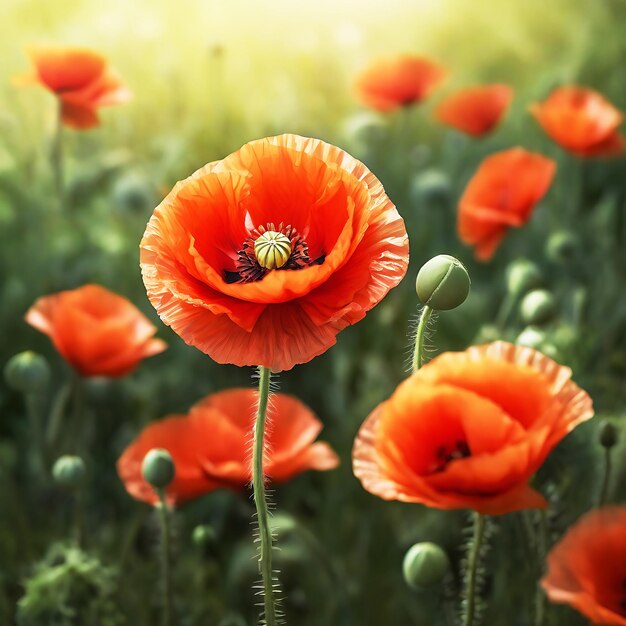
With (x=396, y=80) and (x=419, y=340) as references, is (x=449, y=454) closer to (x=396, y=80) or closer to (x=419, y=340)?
(x=419, y=340)

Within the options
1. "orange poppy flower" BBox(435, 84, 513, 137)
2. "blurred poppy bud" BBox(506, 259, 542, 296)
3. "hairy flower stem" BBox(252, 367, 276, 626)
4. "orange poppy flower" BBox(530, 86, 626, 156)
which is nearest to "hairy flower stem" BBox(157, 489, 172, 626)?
"hairy flower stem" BBox(252, 367, 276, 626)

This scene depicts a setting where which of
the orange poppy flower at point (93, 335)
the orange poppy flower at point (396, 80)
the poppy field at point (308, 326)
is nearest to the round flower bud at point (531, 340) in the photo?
the poppy field at point (308, 326)

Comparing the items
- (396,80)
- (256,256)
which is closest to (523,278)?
(256,256)

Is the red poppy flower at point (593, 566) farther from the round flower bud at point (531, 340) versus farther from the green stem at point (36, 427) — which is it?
the green stem at point (36, 427)

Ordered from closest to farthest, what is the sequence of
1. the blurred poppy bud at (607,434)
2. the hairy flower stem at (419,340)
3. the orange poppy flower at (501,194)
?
the hairy flower stem at (419,340) < the blurred poppy bud at (607,434) < the orange poppy flower at (501,194)

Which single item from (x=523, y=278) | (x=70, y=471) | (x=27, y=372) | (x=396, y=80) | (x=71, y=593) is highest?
(x=396, y=80)
